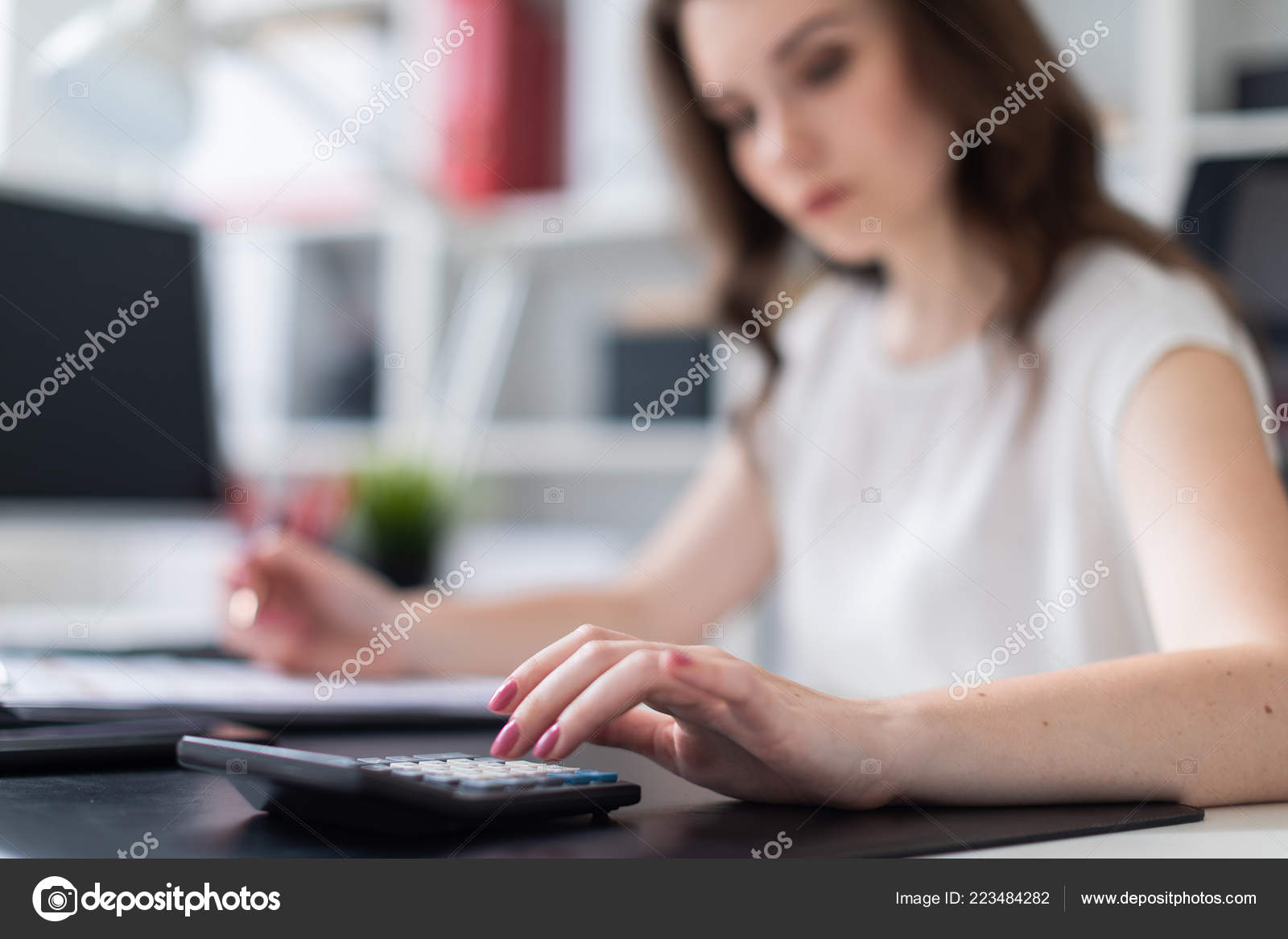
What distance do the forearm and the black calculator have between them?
0.14 m

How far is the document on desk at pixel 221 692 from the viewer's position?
0.67m

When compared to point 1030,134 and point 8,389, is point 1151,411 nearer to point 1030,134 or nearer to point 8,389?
point 1030,134

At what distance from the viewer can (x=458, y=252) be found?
2561 mm

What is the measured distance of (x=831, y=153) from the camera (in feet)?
3.50

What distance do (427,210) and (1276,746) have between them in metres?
1.95

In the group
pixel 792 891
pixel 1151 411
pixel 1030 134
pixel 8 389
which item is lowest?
pixel 792 891

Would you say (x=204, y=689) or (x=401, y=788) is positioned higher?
(x=204, y=689)

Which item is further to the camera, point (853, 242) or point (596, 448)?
point (596, 448)

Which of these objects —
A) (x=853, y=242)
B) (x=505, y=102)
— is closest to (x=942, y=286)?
(x=853, y=242)

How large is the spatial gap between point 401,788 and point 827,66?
2.81ft

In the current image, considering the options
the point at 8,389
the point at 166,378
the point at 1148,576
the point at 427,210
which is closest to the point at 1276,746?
the point at 1148,576

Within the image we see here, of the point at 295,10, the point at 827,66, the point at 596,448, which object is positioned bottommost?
the point at 827,66

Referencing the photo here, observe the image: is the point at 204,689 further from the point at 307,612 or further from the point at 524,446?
the point at 524,446

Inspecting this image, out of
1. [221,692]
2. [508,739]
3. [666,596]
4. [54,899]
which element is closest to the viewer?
[54,899]
